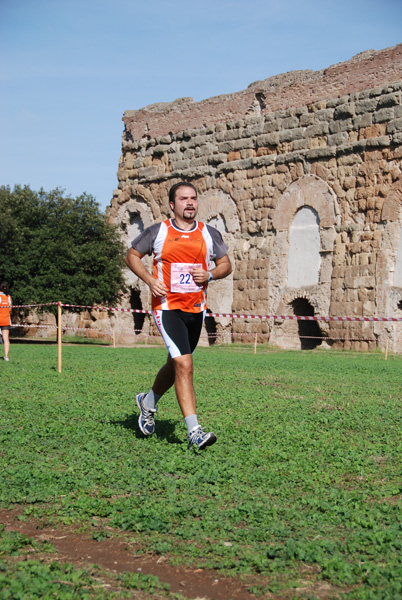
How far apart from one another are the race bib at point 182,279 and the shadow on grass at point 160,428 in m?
1.28

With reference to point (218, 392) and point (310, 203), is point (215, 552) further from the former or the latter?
point (310, 203)

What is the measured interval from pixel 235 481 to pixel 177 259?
2063 millimetres

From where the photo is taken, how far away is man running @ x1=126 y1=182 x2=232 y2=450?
20.1 feet

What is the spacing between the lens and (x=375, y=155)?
2173cm

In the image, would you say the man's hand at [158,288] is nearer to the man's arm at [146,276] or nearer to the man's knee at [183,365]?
the man's arm at [146,276]

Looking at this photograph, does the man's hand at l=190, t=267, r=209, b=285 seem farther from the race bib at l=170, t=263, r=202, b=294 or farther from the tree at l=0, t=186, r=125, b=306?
the tree at l=0, t=186, r=125, b=306

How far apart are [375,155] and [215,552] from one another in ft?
63.9

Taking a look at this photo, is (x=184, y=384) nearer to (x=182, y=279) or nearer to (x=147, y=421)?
(x=147, y=421)

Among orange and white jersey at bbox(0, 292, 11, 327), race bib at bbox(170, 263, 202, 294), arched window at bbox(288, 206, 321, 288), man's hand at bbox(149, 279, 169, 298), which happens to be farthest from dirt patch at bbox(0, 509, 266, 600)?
arched window at bbox(288, 206, 321, 288)

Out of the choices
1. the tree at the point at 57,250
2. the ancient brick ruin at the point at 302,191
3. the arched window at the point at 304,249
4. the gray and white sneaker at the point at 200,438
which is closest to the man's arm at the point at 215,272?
the gray and white sneaker at the point at 200,438

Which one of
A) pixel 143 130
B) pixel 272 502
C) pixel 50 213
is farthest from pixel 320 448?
pixel 143 130

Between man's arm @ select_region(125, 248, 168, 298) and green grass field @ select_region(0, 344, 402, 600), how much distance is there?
49.6 inches

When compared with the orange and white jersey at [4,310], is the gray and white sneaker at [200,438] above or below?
below

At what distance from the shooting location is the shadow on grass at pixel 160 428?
6463 mm
